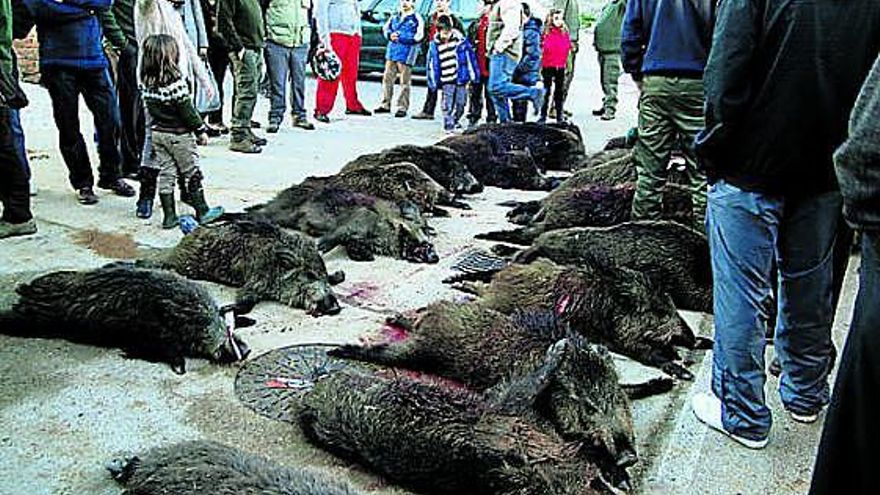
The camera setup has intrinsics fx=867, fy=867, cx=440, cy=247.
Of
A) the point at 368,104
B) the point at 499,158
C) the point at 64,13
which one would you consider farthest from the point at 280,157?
the point at 368,104

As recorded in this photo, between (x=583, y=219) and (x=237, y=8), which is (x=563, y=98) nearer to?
(x=237, y=8)

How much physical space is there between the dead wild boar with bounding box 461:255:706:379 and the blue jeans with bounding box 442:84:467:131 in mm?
8454

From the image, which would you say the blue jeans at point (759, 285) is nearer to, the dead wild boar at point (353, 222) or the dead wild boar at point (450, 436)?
the dead wild boar at point (450, 436)

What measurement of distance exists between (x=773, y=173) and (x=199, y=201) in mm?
5154

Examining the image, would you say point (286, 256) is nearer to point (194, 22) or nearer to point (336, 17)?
point (194, 22)

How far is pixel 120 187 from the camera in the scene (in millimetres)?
8430

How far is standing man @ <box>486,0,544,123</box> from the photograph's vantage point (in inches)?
497

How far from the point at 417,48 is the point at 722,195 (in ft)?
37.3

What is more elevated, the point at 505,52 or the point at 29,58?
the point at 505,52

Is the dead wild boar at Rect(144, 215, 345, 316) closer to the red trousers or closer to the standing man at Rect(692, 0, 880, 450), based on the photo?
the standing man at Rect(692, 0, 880, 450)

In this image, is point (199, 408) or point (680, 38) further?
point (680, 38)

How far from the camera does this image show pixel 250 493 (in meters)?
3.20

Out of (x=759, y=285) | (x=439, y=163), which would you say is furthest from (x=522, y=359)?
(x=439, y=163)

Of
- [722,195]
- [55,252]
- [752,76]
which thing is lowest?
[55,252]
